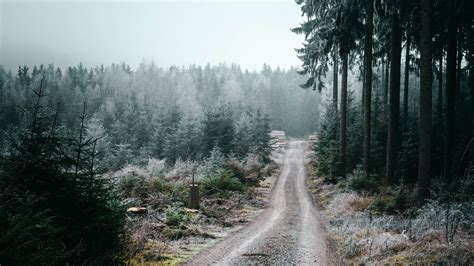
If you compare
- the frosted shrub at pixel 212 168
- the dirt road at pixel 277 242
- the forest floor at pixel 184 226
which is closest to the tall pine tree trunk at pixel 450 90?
the dirt road at pixel 277 242

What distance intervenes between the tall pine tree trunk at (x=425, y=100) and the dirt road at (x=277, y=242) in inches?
173

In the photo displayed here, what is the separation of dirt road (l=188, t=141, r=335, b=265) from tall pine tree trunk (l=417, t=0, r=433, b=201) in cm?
440

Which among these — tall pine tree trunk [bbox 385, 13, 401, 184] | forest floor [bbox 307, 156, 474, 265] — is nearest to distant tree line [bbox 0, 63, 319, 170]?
tall pine tree trunk [bbox 385, 13, 401, 184]

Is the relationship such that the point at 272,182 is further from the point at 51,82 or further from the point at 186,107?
the point at 51,82

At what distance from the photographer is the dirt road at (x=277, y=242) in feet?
29.7

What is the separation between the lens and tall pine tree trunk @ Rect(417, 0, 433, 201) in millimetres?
12562

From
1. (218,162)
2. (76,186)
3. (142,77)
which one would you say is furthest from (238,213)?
(142,77)

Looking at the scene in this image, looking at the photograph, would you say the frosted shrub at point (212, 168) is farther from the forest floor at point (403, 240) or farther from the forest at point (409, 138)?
the forest floor at point (403, 240)

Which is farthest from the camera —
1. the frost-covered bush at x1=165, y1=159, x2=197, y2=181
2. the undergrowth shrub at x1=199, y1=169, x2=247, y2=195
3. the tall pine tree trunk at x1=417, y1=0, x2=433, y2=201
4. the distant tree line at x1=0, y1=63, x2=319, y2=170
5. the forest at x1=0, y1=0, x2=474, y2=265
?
the distant tree line at x1=0, y1=63, x2=319, y2=170

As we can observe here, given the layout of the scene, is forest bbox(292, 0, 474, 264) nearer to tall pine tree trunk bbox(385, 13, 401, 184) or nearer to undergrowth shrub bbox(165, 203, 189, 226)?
tall pine tree trunk bbox(385, 13, 401, 184)

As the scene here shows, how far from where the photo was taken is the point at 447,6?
1706cm

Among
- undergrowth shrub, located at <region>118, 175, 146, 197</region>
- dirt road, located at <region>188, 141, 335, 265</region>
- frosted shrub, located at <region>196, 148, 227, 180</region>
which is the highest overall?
frosted shrub, located at <region>196, 148, 227, 180</region>

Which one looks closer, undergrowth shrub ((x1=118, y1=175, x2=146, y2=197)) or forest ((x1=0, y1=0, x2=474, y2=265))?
forest ((x1=0, y1=0, x2=474, y2=265))

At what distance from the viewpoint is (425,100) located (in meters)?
12.9
